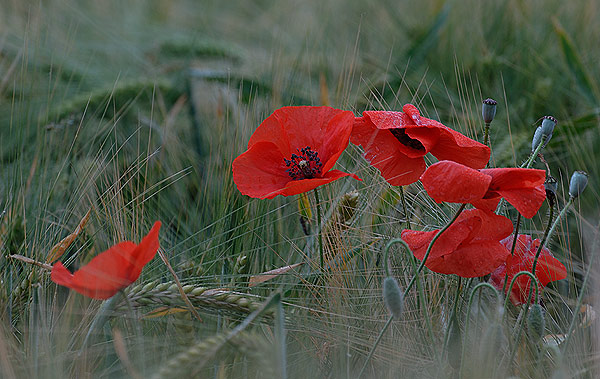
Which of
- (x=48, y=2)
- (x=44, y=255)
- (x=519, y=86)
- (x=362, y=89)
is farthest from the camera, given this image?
(x=48, y=2)

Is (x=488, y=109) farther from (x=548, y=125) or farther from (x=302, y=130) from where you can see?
(x=302, y=130)

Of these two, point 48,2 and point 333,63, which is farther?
point 48,2

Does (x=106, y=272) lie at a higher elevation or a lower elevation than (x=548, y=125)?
lower

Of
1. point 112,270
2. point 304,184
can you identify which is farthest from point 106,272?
point 304,184

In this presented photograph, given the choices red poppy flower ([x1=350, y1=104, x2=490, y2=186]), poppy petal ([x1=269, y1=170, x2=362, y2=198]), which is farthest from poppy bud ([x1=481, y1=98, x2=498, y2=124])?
poppy petal ([x1=269, y1=170, x2=362, y2=198])

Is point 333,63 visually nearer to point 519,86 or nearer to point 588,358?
point 519,86

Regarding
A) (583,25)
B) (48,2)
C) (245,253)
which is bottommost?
(48,2)

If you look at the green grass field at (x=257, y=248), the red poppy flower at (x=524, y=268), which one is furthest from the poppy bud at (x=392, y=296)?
the red poppy flower at (x=524, y=268)

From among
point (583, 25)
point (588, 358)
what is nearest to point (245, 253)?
point (588, 358)
